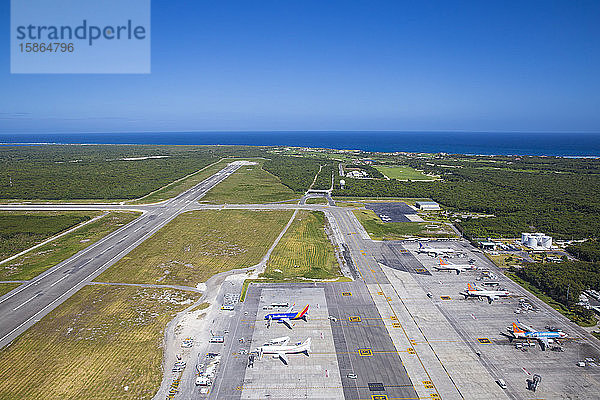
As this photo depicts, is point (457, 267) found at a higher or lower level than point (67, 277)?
higher

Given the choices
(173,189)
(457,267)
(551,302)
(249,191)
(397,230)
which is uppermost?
(249,191)

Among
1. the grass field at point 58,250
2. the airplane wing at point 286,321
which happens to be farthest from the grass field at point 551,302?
the grass field at point 58,250

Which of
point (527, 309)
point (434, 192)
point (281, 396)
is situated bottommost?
point (281, 396)

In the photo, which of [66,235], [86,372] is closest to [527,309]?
[86,372]

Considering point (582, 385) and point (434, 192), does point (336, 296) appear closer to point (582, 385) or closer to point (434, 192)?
point (582, 385)

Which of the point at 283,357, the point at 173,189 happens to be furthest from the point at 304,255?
the point at 173,189

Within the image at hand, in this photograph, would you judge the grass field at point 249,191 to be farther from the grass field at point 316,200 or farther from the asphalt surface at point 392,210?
the asphalt surface at point 392,210

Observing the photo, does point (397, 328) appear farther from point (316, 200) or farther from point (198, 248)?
point (316, 200)
